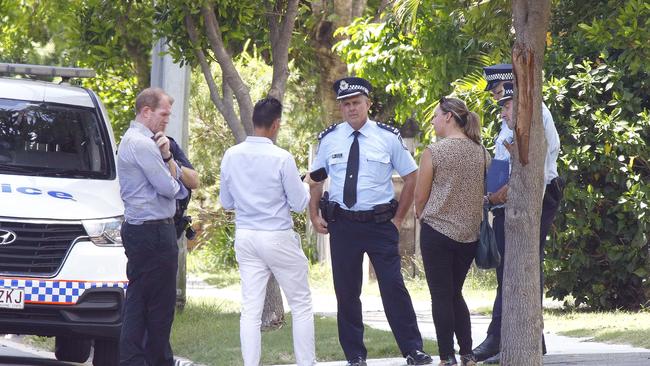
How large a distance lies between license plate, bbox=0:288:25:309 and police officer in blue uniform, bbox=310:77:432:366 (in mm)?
2030

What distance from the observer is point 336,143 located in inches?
330

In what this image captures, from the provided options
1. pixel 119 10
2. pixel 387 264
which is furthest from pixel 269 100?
pixel 119 10

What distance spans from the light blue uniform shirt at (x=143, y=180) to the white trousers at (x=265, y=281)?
534mm

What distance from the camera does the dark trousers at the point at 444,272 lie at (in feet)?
25.6

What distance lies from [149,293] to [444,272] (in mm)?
1865

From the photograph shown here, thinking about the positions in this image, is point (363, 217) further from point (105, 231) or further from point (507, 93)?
point (105, 231)

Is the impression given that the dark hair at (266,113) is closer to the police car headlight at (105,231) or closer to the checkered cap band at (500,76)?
the police car headlight at (105,231)

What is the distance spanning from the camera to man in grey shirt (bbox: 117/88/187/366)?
781 centimetres

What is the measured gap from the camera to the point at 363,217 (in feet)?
26.7

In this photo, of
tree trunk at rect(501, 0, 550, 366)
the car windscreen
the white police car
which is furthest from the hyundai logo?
tree trunk at rect(501, 0, 550, 366)

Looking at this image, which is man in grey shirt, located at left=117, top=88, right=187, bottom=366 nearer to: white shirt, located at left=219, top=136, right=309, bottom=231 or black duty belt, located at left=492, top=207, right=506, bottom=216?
white shirt, located at left=219, top=136, right=309, bottom=231

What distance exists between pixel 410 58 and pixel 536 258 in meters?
7.18

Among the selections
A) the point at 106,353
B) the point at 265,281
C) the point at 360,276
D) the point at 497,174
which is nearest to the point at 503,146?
the point at 497,174

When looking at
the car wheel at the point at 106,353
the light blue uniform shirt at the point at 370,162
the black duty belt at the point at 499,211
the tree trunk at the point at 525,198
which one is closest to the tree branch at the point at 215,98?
the car wheel at the point at 106,353
